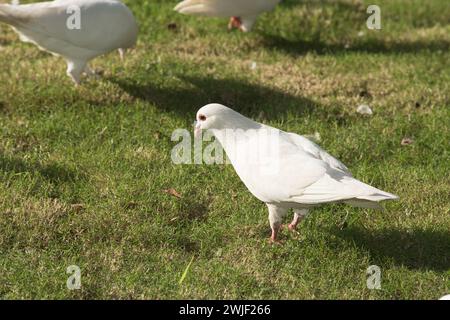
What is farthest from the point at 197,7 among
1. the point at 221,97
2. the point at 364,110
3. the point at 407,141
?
the point at 407,141

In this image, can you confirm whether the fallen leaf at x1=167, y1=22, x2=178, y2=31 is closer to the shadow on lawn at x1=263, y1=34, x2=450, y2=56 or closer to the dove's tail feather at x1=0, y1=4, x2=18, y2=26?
the shadow on lawn at x1=263, y1=34, x2=450, y2=56

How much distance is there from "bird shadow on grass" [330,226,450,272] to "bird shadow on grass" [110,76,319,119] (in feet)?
6.27

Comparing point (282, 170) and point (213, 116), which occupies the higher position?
point (213, 116)

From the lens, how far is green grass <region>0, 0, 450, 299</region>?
16.0 ft

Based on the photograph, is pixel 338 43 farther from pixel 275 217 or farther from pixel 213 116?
pixel 275 217

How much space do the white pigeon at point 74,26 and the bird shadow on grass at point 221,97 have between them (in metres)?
0.52

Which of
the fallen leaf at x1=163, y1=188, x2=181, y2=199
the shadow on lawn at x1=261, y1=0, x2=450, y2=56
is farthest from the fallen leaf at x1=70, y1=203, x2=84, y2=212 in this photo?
the shadow on lawn at x1=261, y1=0, x2=450, y2=56

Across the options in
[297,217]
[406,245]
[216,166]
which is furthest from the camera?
[216,166]

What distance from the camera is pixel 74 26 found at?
665 cm

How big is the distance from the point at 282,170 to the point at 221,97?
254 cm

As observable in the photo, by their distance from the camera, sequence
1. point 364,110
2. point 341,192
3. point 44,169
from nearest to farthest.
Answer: point 341,192, point 44,169, point 364,110

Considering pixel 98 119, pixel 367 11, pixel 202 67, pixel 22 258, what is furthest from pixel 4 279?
pixel 367 11

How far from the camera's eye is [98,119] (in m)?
6.73
